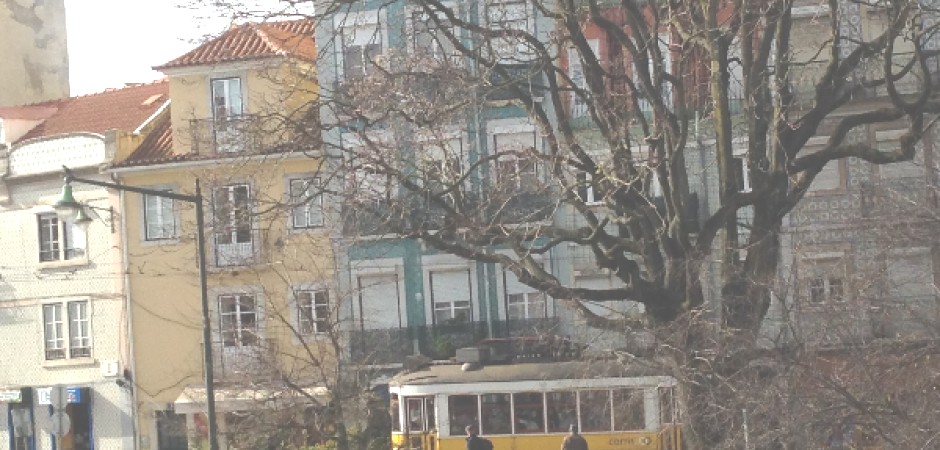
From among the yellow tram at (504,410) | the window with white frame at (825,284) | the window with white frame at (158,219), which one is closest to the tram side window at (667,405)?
the window with white frame at (825,284)

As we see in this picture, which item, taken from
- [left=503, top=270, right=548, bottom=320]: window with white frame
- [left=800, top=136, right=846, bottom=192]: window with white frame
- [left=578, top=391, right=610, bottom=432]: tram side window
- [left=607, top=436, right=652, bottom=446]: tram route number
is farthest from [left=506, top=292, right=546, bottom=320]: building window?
[left=607, top=436, right=652, bottom=446]: tram route number

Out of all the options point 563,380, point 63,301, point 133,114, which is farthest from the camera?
point 133,114

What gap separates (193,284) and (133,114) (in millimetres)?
6989

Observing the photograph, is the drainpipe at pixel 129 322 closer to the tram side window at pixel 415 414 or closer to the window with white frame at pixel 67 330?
the window with white frame at pixel 67 330

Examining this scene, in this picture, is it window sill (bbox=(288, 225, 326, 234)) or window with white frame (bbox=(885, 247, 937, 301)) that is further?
window sill (bbox=(288, 225, 326, 234))

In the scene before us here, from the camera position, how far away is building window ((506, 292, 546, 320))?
36688 millimetres

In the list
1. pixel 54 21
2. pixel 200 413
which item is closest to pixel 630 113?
pixel 200 413

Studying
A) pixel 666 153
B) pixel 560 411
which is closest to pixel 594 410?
pixel 560 411

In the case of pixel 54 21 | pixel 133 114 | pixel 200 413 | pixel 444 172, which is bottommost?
pixel 200 413

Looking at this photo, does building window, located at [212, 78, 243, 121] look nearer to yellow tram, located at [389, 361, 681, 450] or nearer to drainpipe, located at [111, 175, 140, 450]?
drainpipe, located at [111, 175, 140, 450]

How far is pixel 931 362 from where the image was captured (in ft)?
51.0

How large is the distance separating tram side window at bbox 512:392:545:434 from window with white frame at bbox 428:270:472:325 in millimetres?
9940

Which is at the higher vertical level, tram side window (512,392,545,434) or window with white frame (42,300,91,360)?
window with white frame (42,300,91,360)

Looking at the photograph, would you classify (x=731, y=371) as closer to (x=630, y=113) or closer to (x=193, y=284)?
(x=630, y=113)
